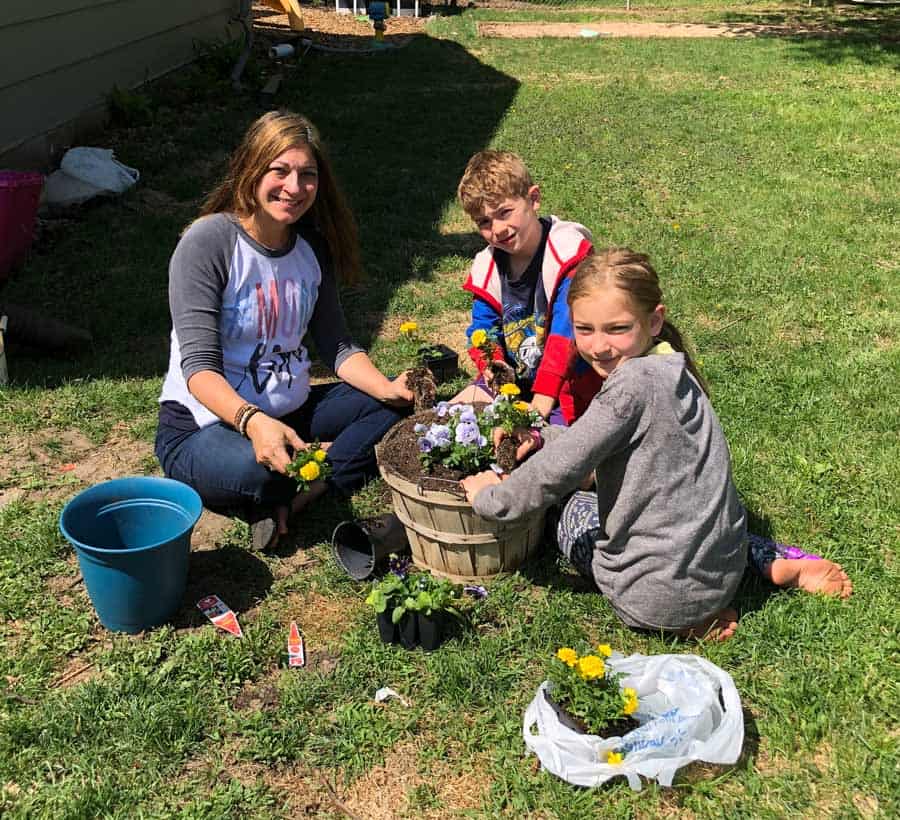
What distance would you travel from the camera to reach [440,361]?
14.8 feet

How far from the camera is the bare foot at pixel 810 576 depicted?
2.96 meters

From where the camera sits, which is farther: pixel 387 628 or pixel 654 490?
pixel 387 628

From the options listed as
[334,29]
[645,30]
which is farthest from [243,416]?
[645,30]

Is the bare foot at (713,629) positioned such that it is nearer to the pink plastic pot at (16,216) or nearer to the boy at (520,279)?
the boy at (520,279)

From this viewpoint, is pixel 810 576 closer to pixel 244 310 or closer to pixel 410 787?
pixel 410 787

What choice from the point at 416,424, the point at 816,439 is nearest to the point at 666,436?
the point at 416,424

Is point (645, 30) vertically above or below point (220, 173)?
below

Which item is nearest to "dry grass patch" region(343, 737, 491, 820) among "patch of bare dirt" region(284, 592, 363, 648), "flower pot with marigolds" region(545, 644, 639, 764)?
"flower pot with marigolds" region(545, 644, 639, 764)

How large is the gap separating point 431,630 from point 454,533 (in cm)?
33

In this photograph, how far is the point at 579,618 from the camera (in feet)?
9.72

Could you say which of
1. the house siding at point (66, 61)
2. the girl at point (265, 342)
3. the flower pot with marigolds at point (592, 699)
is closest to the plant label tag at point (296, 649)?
the girl at point (265, 342)

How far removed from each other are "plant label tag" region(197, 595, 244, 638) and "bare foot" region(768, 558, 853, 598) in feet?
5.87

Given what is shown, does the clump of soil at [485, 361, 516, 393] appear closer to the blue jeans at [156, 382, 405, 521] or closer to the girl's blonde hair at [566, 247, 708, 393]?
the blue jeans at [156, 382, 405, 521]

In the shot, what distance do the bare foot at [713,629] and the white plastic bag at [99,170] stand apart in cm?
569
